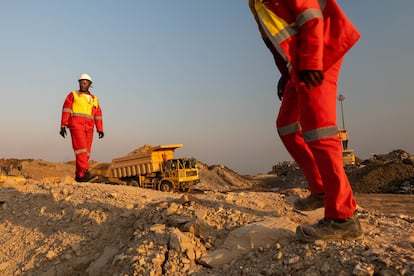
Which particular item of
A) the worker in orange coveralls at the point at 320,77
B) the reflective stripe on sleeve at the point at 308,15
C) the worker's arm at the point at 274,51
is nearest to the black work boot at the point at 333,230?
the worker in orange coveralls at the point at 320,77

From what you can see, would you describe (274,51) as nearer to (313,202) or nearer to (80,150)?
(313,202)

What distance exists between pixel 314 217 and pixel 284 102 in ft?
4.10

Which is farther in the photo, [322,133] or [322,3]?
[322,3]

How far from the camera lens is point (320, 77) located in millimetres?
2246

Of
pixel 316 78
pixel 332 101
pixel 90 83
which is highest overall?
pixel 90 83

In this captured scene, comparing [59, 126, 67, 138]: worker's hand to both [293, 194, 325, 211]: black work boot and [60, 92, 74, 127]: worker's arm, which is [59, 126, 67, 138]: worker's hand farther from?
[293, 194, 325, 211]: black work boot

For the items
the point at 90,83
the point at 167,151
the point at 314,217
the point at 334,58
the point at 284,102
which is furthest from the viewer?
the point at 167,151

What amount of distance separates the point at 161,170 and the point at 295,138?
1009 centimetres

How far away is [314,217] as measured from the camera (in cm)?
328

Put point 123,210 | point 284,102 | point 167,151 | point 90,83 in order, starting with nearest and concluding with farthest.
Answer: point 284,102 < point 123,210 < point 90,83 < point 167,151

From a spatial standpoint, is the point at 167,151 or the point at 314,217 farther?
the point at 167,151

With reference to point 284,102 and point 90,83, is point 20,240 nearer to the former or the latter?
point 284,102

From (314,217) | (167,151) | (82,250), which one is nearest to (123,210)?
(82,250)

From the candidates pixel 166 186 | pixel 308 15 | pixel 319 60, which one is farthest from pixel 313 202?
pixel 166 186
